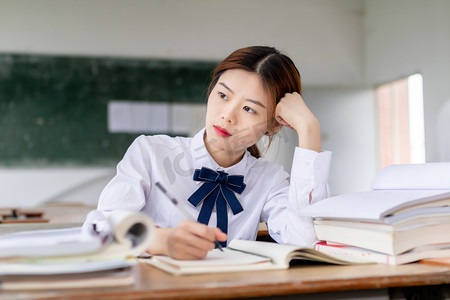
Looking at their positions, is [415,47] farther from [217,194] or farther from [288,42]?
[217,194]

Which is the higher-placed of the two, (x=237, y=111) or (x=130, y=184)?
(x=237, y=111)

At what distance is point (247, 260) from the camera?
885 millimetres

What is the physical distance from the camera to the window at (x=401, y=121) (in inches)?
206

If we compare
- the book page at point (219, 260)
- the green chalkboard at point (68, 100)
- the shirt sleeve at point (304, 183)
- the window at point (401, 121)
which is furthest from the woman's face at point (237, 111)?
the window at point (401, 121)

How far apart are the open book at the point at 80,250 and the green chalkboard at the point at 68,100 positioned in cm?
458

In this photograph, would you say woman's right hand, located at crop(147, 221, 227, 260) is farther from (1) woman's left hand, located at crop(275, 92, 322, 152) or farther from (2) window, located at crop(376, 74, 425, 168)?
(2) window, located at crop(376, 74, 425, 168)

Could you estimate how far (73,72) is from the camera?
533 centimetres

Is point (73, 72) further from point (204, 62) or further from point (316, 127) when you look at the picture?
point (316, 127)

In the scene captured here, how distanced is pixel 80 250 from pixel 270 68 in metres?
0.89

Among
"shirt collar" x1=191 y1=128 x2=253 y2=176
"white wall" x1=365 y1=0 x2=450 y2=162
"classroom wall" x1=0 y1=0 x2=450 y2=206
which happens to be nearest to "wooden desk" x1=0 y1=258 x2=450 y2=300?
"shirt collar" x1=191 y1=128 x2=253 y2=176

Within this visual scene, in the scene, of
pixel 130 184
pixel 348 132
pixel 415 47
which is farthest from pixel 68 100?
pixel 130 184

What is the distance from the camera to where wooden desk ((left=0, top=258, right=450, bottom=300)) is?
673 mm

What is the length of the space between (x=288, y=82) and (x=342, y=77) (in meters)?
4.87

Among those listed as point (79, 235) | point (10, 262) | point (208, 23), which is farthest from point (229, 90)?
point (208, 23)
